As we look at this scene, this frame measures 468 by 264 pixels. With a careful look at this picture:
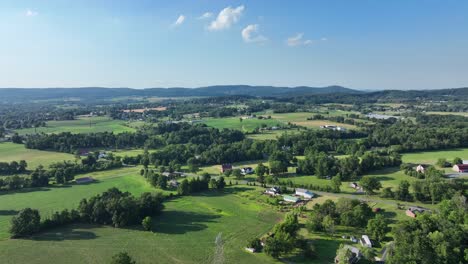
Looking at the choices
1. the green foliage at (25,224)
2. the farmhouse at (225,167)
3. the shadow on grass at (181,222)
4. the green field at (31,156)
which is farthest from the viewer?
the green field at (31,156)

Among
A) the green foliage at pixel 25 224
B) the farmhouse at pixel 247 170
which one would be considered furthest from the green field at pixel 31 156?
the farmhouse at pixel 247 170

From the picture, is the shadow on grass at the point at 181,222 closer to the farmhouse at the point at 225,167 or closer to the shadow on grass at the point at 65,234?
the shadow on grass at the point at 65,234

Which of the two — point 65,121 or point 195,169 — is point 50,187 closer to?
point 195,169

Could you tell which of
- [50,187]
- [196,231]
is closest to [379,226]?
[196,231]

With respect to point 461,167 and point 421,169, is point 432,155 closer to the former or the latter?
point 461,167

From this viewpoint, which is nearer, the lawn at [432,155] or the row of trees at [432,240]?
the row of trees at [432,240]

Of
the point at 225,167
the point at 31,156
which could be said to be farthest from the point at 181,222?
the point at 31,156

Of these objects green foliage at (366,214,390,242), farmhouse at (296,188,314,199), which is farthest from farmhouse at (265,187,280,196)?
green foliage at (366,214,390,242)

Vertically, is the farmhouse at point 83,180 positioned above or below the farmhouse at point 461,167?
below
